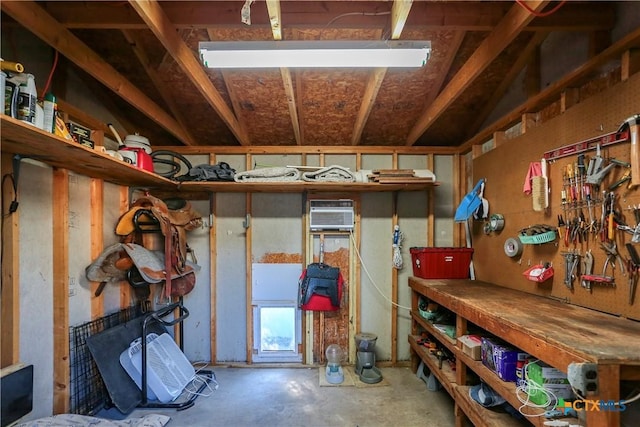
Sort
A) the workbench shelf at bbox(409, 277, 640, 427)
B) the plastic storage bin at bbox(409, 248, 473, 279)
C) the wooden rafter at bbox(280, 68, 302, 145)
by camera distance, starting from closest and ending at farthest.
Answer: the workbench shelf at bbox(409, 277, 640, 427) < the wooden rafter at bbox(280, 68, 302, 145) < the plastic storage bin at bbox(409, 248, 473, 279)

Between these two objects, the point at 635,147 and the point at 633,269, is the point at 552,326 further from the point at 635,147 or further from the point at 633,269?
the point at 635,147

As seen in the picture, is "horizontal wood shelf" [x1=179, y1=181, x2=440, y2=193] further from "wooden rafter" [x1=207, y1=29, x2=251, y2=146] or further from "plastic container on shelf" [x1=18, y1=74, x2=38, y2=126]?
"plastic container on shelf" [x1=18, y1=74, x2=38, y2=126]

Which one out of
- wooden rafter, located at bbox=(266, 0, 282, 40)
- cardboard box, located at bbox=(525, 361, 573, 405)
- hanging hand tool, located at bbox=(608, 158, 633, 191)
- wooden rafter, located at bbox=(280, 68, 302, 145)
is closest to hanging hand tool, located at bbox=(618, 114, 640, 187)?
hanging hand tool, located at bbox=(608, 158, 633, 191)

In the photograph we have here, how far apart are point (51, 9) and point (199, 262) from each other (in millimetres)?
2491

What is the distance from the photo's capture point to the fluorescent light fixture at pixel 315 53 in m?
A: 1.79

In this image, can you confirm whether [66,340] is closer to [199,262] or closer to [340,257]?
[199,262]

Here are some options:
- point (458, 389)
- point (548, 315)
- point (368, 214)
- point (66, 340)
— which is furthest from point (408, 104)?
point (66, 340)

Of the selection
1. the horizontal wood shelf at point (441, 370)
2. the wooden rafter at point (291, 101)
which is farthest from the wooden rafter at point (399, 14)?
the horizontal wood shelf at point (441, 370)

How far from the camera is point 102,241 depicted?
111 inches

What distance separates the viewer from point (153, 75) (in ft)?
8.79

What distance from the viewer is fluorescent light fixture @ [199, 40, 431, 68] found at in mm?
1786

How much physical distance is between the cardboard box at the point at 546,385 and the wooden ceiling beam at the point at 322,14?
1.97 m

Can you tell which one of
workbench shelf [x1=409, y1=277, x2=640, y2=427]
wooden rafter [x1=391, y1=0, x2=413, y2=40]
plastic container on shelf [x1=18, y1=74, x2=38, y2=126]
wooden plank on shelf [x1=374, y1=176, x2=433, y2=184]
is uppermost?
wooden rafter [x1=391, y1=0, x2=413, y2=40]

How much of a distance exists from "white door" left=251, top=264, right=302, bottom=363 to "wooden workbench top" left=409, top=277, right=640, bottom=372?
179 cm
